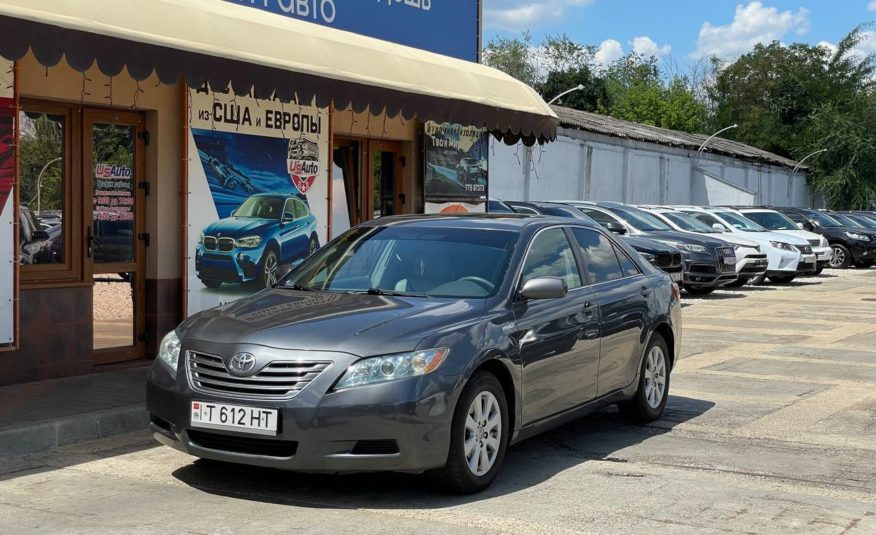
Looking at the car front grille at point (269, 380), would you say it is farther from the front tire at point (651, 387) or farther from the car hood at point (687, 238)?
the car hood at point (687, 238)

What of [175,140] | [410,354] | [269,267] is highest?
[175,140]

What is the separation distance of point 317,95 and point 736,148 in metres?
45.7

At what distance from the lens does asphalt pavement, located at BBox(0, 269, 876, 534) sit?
18.1ft

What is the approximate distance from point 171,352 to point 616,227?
1524 centimetres

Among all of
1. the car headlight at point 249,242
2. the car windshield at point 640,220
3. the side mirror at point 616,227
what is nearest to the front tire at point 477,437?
the car headlight at point 249,242

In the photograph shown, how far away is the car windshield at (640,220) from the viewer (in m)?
21.2

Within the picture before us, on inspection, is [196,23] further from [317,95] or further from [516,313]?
[516,313]

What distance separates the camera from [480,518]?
5.61m

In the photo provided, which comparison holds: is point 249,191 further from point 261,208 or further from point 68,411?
point 68,411

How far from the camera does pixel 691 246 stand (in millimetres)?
20578

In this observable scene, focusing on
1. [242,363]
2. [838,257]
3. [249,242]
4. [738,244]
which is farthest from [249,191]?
[838,257]

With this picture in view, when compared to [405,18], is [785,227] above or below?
below

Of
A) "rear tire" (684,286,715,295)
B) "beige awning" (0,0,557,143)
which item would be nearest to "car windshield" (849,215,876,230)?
"rear tire" (684,286,715,295)

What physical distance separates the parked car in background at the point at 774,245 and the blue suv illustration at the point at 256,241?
13754 millimetres
